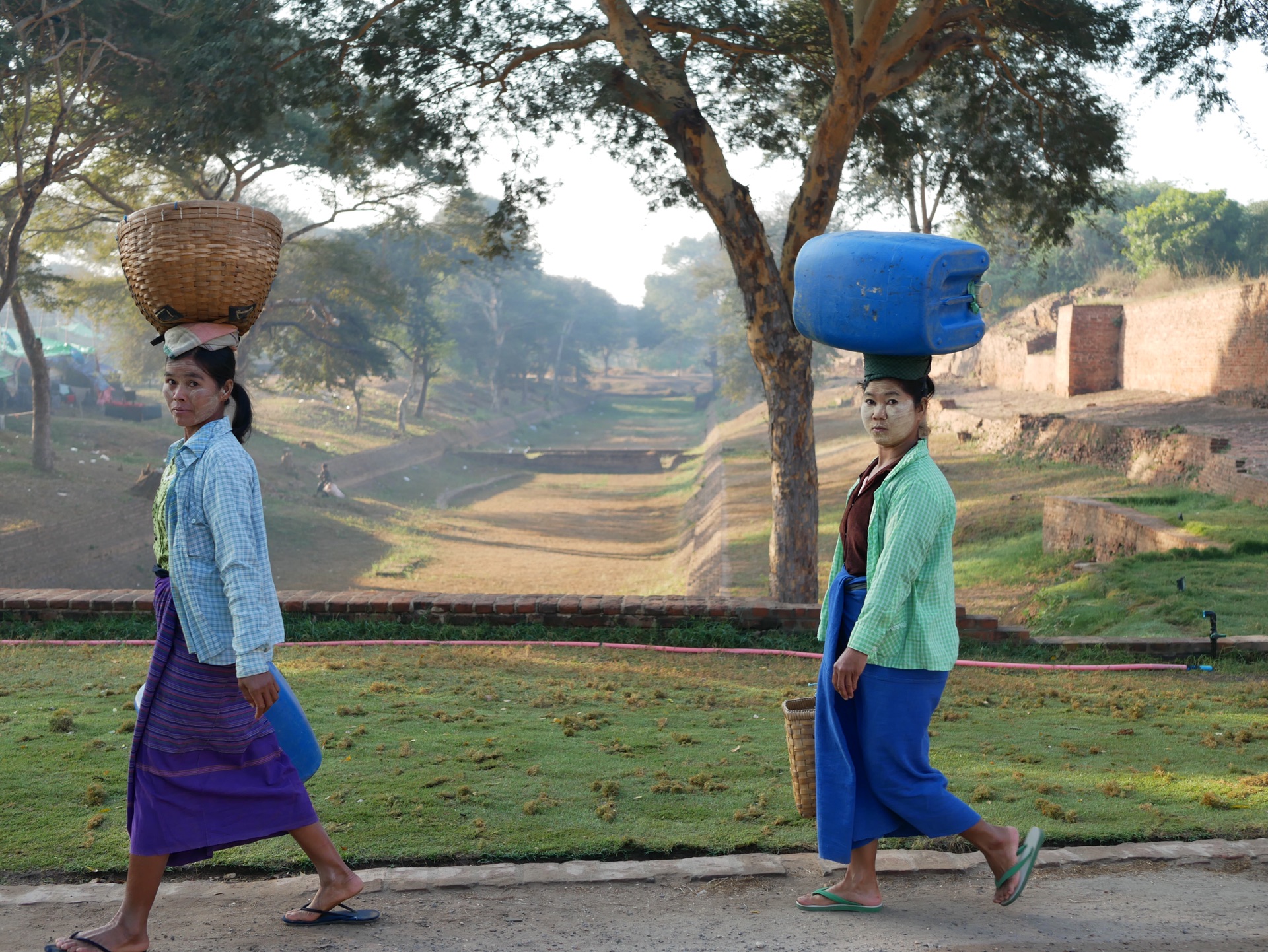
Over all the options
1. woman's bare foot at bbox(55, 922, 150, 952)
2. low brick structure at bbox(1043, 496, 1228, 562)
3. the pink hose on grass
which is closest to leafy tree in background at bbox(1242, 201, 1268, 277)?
low brick structure at bbox(1043, 496, 1228, 562)

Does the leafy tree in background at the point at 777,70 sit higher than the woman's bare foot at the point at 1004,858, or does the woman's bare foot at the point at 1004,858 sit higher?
the leafy tree in background at the point at 777,70

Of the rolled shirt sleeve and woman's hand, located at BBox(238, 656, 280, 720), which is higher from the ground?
the rolled shirt sleeve

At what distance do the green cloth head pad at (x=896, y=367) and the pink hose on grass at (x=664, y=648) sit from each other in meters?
4.13

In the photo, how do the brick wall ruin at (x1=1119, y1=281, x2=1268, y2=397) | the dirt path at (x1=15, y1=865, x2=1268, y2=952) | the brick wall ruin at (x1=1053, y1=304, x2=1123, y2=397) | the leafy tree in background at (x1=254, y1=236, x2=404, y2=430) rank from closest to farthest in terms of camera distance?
the dirt path at (x1=15, y1=865, x2=1268, y2=952), the brick wall ruin at (x1=1119, y1=281, x2=1268, y2=397), the brick wall ruin at (x1=1053, y1=304, x2=1123, y2=397), the leafy tree in background at (x1=254, y1=236, x2=404, y2=430)

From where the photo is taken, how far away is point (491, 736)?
4922 mm

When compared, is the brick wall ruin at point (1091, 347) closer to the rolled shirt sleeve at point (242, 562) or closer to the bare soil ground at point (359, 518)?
the bare soil ground at point (359, 518)

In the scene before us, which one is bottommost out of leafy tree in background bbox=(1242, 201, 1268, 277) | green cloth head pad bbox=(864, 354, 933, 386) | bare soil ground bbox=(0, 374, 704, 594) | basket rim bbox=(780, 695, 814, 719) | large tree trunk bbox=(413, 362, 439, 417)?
bare soil ground bbox=(0, 374, 704, 594)

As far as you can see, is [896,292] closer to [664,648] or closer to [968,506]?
[664,648]

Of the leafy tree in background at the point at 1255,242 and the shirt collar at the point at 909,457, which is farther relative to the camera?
the leafy tree in background at the point at 1255,242

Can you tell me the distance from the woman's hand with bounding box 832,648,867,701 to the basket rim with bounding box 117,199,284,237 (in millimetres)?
2109

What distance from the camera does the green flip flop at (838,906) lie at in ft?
10.6

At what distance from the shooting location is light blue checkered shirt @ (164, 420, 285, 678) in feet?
9.54

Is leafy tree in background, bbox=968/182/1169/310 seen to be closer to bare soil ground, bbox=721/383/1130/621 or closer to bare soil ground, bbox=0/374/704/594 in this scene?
bare soil ground, bbox=721/383/1130/621

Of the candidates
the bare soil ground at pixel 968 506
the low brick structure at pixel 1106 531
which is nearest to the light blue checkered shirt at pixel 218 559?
the bare soil ground at pixel 968 506
